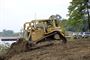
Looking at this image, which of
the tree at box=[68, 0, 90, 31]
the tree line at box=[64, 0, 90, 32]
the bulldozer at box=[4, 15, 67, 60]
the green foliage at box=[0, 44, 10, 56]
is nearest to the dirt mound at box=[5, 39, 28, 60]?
the bulldozer at box=[4, 15, 67, 60]

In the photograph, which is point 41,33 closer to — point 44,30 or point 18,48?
point 44,30

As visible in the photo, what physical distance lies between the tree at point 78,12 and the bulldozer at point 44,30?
1261 inches

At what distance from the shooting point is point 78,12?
2442 inches

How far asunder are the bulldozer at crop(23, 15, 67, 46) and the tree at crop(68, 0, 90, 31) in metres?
32.0

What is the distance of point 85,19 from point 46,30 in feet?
117

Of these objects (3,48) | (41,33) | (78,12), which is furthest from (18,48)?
(78,12)

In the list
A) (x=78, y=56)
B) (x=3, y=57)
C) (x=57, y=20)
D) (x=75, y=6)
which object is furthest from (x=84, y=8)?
(x=78, y=56)

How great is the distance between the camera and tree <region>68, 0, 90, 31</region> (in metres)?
61.4

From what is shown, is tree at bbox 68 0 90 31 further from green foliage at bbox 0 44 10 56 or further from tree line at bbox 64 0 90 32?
green foliage at bbox 0 44 10 56

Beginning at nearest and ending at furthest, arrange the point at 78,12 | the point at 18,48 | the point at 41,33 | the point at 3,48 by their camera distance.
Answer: the point at 18,48 → the point at 41,33 → the point at 3,48 → the point at 78,12

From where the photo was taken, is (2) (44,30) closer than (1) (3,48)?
Yes

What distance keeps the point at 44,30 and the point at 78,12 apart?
1329 inches

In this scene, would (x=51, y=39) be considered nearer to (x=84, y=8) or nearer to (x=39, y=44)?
(x=39, y=44)

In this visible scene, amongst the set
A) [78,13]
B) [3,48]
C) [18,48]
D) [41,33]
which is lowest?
[3,48]
